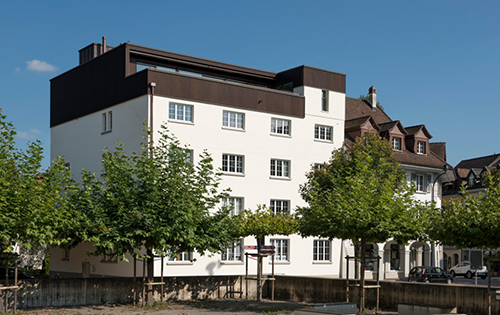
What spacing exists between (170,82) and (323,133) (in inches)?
496

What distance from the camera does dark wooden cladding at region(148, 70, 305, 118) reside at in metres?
40.7

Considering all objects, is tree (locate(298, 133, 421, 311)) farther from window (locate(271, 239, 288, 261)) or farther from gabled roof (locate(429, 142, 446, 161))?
gabled roof (locate(429, 142, 446, 161))

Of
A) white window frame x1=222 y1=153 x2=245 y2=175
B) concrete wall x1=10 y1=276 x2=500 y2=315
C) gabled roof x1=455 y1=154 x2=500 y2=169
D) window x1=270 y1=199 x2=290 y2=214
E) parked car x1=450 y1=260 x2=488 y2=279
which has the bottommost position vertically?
parked car x1=450 y1=260 x2=488 y2=279

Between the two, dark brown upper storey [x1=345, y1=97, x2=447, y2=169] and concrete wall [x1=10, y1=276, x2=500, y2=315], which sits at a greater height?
dark brown upper storey [x1=345, y1=97, x2=447, y2=169]

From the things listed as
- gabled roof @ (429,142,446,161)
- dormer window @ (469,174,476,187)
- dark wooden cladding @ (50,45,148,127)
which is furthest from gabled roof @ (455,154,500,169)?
dark wooden cladding @ (50,45,148,127)

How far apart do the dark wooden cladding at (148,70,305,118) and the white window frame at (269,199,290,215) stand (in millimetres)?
5665

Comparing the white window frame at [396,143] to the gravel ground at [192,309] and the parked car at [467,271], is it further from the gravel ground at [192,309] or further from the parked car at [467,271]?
the gravel ground at [192,309]

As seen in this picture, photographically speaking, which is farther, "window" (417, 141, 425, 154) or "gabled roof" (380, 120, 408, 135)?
"window" (417, 141, 425, 154)

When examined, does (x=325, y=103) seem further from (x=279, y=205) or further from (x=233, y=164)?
(x=233, y=164)

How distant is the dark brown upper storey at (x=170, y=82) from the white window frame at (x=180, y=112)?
0.50 meters

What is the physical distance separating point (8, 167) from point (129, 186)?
193 inches

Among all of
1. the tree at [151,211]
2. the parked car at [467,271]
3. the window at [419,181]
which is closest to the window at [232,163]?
the tree at [151,211]

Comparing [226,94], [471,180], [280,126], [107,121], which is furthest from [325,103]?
[471,180]

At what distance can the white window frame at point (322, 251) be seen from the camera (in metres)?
47.1
